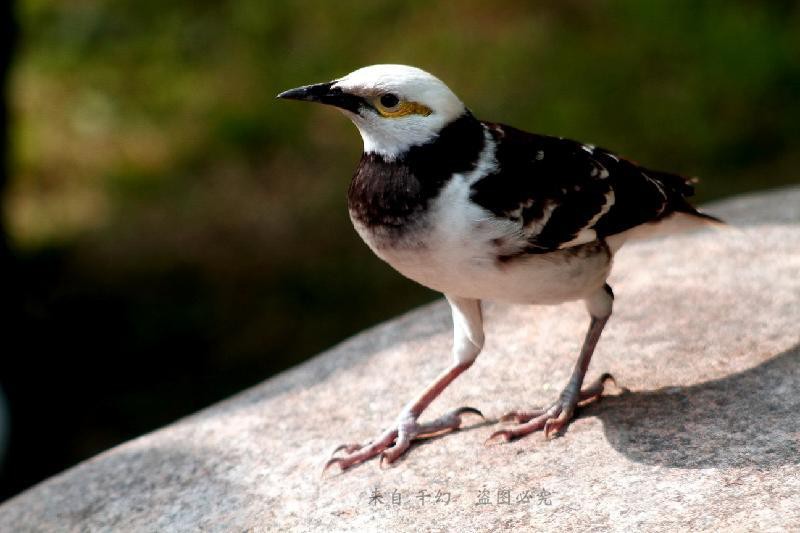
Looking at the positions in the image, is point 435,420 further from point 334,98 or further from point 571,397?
point 334,98

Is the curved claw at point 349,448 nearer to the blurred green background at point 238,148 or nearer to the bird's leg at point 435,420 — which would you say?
the bird's leg at point 435,420

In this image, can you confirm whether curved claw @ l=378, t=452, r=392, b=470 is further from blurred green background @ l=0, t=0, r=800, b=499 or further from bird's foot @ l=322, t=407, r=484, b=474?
blurred green background @ l=0, t=0, r=800, b=499

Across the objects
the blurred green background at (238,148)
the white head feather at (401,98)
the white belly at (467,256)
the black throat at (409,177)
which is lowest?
the blurred green background at (238,148)

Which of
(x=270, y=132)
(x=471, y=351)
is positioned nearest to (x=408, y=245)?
(x=471, y=351)

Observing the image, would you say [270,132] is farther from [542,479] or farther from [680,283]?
[542,479]

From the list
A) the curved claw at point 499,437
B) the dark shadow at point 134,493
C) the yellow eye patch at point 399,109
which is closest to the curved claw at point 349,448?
the dark shadow at point 134,493

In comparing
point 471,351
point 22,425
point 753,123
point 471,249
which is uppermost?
point 471,249

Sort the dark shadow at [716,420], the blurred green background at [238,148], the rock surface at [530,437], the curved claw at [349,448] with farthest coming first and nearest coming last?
the blurred green background at [238,148] → the curved claw at [349,448] → the dark shadow at [716,420] → the rock surface at [530,437]

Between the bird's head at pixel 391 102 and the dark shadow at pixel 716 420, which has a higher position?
the bird's head at pixel 391 102
